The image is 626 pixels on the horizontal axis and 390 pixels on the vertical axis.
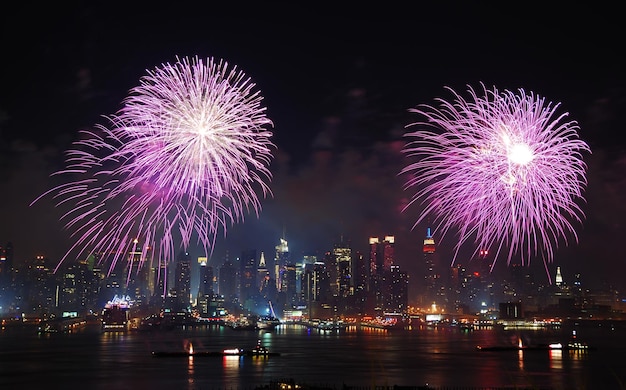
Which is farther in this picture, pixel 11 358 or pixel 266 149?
pixel 11 358

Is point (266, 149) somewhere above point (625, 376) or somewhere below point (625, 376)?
above

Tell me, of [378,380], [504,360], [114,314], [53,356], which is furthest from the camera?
[114,314]

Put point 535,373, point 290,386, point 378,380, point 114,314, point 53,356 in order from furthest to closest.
A: 1. point 114,314
2. point 53,356
3. point 535,373
4. point 378,380
5. point 290,386

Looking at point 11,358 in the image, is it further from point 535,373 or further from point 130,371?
point 535,373

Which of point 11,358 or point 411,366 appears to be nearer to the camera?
point 411,366

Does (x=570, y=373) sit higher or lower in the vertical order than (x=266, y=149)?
lower

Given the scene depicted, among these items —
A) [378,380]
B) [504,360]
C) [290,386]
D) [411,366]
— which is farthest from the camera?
[504,360]

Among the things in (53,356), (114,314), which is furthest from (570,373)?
(114,314)

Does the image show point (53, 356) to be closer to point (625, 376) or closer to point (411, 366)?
point (411, 366)

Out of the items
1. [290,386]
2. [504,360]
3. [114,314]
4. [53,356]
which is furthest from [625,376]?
[114,314]
